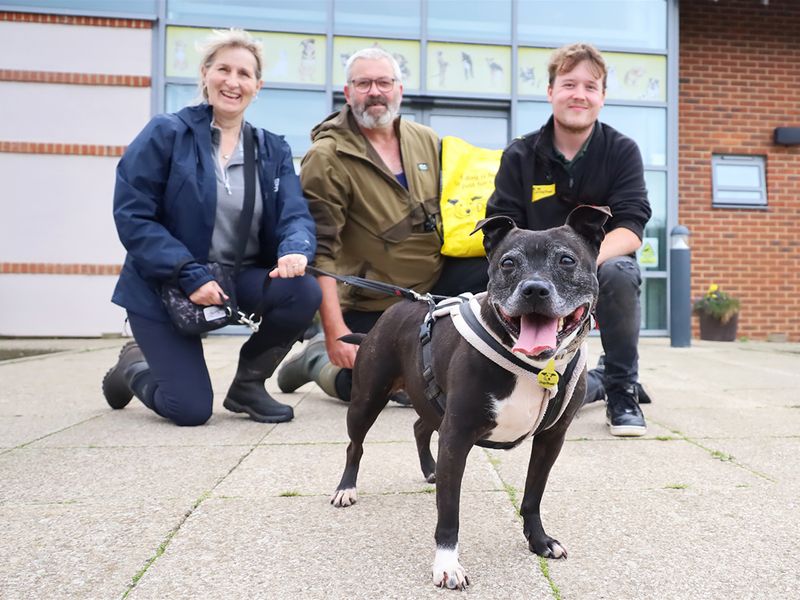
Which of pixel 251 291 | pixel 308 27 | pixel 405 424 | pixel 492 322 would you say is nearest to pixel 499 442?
pixel 492 322

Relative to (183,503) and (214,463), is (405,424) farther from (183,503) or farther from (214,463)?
(183,503)

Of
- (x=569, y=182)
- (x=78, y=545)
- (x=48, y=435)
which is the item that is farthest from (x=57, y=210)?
(x=78, y=545)

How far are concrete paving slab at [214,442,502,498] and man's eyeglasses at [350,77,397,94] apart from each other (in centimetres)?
201

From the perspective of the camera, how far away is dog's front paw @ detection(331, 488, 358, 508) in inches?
84.4

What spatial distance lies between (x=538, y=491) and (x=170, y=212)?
7.97 ft

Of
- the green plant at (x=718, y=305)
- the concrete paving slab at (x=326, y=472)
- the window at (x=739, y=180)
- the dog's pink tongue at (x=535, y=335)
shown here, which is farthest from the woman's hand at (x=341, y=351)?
the window at (x=739, y=180)

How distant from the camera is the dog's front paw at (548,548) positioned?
1.72m

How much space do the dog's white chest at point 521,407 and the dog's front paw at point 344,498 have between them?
0.65 metres

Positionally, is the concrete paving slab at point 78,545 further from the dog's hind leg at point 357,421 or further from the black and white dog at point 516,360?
the black and white dog at point 516,360

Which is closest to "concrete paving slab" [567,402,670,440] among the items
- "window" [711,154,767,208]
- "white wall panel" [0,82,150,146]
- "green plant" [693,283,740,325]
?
"green plant" [693,283,740,325]

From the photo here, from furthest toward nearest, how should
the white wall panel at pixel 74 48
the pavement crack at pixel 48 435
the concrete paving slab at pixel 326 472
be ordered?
the white wall panel at pixel 74 48 → the pavement crack at pixel 48 435 → the concrete paving slab at pixel 326 472

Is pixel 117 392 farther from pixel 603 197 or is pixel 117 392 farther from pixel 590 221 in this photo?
pixel 590 221

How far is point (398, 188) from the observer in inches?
149

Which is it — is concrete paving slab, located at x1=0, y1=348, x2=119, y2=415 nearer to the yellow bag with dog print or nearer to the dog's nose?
the yellow bag with dog print
